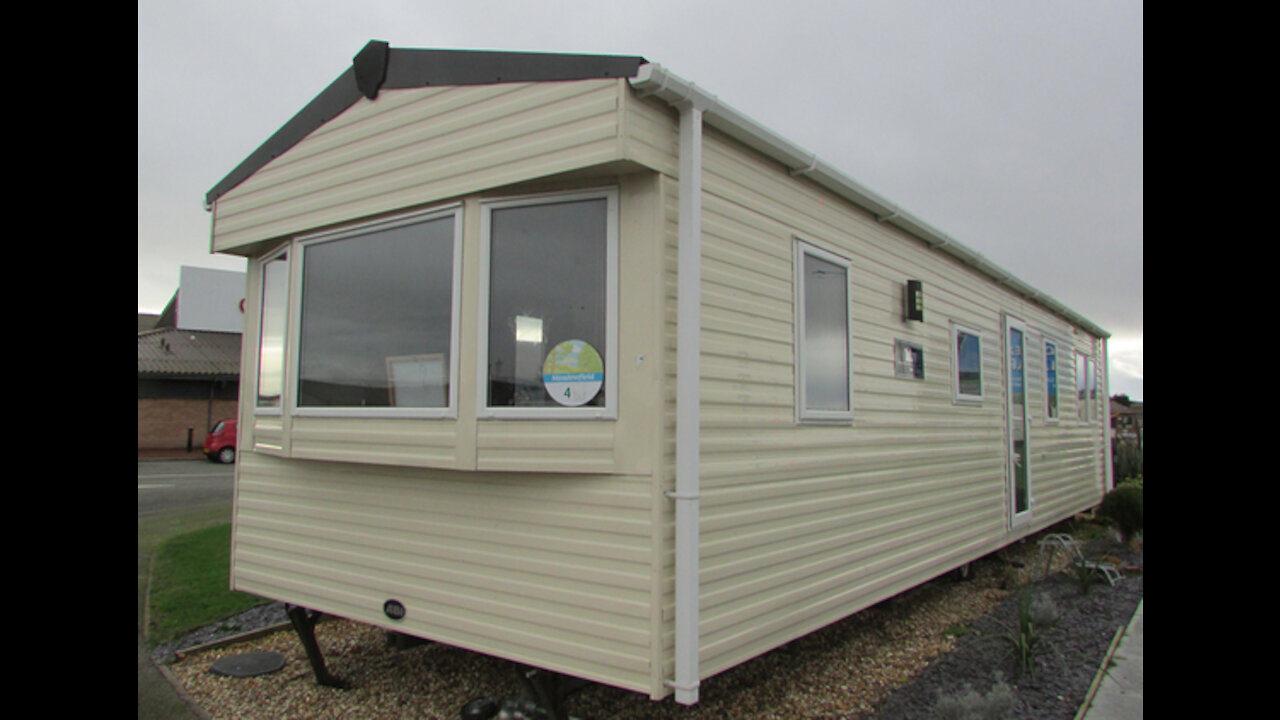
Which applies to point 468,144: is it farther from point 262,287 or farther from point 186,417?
point 186,417

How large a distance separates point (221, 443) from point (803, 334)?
62.7 feet

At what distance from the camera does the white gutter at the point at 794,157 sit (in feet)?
10.5

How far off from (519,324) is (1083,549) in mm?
7152

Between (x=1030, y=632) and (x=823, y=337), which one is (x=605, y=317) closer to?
(x=823, y=337)

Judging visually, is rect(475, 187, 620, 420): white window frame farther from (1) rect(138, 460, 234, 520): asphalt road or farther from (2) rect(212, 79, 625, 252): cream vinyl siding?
(1) rect(138, 460, 234, 520): asphalt road

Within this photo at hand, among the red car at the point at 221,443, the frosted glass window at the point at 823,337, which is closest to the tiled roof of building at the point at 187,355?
the red car at the point at 221,443

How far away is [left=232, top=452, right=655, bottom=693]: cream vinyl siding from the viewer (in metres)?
3.19

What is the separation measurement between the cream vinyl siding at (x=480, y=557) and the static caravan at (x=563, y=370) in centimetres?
1

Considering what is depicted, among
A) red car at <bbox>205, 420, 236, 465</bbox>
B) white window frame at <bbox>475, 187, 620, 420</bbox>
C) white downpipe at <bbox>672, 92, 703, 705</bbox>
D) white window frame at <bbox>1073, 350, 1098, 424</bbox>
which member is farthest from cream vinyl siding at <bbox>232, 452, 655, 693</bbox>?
red car at <bbox>205, 420, 236, 465</bbox>

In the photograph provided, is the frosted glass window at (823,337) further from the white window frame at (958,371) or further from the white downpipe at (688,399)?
the white window frame at (958,371)

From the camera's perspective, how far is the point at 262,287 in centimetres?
489

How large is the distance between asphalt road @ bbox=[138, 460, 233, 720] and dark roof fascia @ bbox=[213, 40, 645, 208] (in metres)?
3.03
